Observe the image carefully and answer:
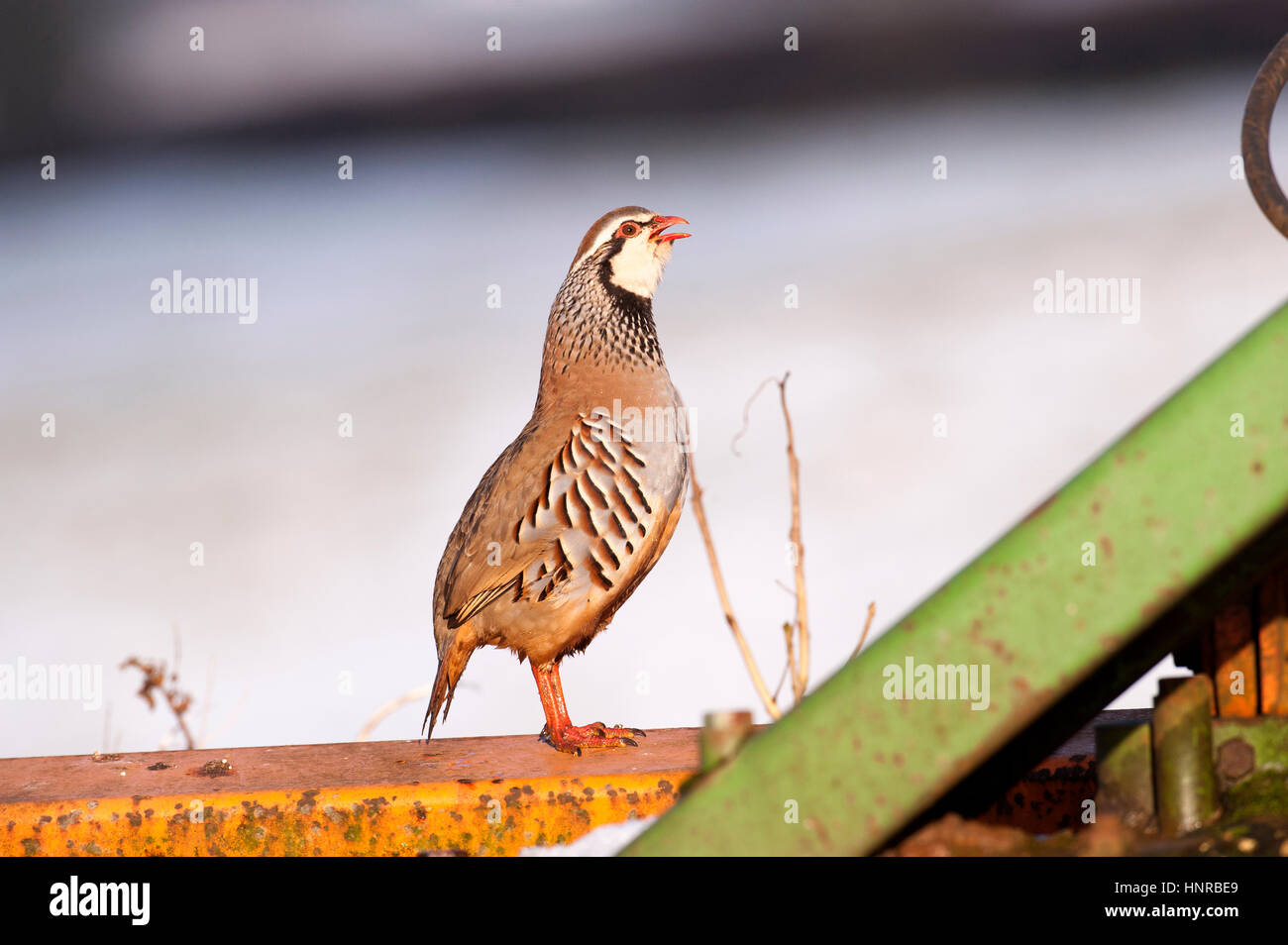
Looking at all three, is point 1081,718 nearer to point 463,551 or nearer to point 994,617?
point 994,617

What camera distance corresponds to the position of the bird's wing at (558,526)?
263cm

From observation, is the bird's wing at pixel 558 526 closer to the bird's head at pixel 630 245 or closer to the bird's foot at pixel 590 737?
the bird's foot at pixel 590 737

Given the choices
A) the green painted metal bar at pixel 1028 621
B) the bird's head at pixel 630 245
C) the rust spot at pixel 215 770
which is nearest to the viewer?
the green painted metal bar at pixel 1028 621

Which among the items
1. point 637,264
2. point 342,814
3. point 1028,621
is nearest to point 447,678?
point 342,814

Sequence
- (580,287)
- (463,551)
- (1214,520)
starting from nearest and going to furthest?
(1214,520)
(463,551)
(580,287)

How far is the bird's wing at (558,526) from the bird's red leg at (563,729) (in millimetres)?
233

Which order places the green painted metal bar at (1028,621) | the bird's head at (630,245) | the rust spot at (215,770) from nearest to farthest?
the green painted metal bar at (1028,621) < the rust spot at (215,770) < the bird's head at (630,245)

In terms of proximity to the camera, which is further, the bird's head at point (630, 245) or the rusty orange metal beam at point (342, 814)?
the bird's head at point (630, 245)

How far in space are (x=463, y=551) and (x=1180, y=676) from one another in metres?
1.79

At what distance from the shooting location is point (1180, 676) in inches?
47.8

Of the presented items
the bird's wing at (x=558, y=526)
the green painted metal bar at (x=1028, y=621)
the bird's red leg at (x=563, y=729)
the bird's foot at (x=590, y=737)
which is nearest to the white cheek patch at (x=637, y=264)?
the bird's wing at (x=558, y=526)

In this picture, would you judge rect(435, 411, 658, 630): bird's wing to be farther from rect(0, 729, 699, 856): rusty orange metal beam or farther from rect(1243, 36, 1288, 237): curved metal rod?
rect(1243, 36, 1288, 237): curved metal rod

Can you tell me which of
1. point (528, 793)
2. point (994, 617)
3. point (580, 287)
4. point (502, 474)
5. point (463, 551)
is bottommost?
point (528, 793)
